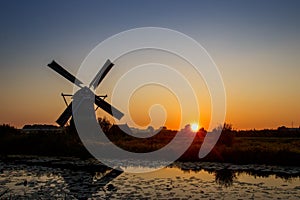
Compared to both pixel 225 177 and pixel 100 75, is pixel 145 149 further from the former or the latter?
pixel 225 177

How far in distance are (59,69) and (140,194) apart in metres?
18.9

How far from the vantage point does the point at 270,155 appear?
22328 millimetres

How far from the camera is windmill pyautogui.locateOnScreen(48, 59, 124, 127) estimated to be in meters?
28.4

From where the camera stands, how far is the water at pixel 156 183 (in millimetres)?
12102

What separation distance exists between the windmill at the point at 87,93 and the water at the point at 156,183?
8.58 metres

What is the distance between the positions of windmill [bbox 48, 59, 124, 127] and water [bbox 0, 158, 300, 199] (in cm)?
858

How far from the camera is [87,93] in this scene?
1126 inches

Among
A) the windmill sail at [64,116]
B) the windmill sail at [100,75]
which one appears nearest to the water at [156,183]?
the windmill sail at [64,116]

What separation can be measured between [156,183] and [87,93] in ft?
50.0

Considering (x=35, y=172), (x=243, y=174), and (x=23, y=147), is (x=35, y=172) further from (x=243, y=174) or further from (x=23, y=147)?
(x=23, y=147)

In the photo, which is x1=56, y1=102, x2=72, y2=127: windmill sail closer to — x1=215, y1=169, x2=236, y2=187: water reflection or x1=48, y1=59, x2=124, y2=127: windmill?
x1=48, y1=59, x2=124, y2=127: windmill

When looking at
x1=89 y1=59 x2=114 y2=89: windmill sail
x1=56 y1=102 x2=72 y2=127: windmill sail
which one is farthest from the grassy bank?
x1=89 y1=59 x2=114 y2=89: windmill sail

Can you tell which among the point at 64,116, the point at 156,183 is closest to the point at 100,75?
the point at 64,116

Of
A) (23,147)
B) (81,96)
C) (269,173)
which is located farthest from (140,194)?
(23,147)
